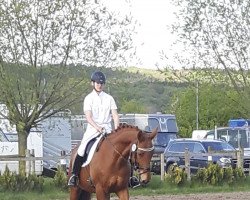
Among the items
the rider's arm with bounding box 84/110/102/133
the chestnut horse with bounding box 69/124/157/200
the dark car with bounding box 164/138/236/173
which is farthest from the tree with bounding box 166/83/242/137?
the chestnut horse with bounding box 69/124/157/200

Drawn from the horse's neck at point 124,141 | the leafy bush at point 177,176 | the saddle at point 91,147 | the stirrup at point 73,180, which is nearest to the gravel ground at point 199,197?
the leafy bush at point 177,176

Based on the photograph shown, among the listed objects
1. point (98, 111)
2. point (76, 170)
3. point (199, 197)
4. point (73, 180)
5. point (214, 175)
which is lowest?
point (199, 197)

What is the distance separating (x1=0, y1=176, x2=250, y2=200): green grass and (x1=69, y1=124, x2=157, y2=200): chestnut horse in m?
9.00

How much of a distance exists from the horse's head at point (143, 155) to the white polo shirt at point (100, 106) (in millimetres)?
1044

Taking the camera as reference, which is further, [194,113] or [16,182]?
[194,113]

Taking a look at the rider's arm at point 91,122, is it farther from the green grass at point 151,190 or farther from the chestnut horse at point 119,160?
the green grass at point 151,190

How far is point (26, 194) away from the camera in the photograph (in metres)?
20.4

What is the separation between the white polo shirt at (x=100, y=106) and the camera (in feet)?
38.1

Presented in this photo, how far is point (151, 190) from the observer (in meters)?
22.5

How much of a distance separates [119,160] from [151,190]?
38.3ft

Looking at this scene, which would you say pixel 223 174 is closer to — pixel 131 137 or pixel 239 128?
pixel 131 137

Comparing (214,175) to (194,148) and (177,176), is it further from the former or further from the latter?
(194,148)

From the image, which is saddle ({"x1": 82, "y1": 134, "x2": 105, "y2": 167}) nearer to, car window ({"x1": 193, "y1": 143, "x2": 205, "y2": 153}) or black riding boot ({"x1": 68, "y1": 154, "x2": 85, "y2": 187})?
black riding boot ({"x1": 68, "y1": 154, "x2": 85, "y2": 187})

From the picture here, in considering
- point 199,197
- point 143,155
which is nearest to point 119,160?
point 143,155
